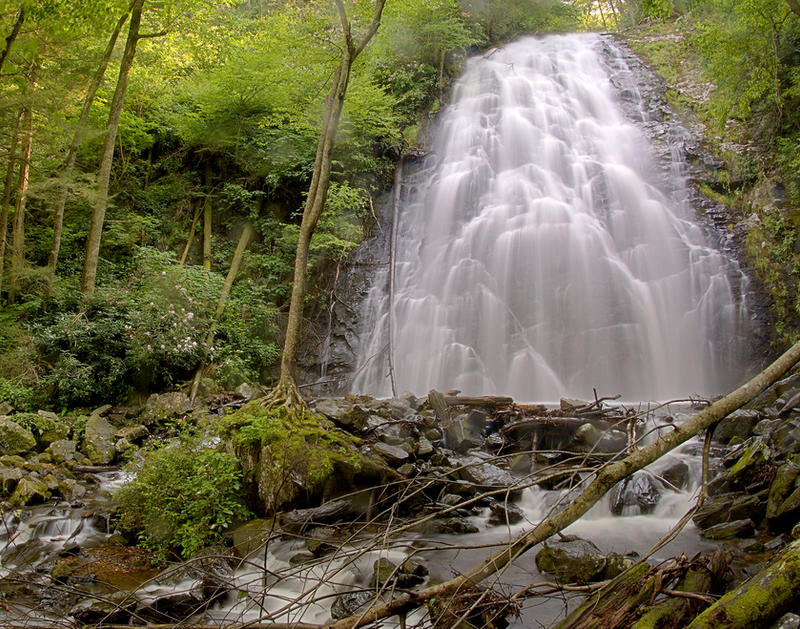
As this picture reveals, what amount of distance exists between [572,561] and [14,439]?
7.45 metres

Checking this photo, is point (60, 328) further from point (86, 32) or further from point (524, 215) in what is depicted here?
point (524, 215)

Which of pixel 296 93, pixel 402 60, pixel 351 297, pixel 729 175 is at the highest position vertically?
pixel 402 60

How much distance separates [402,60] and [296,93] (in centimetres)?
642

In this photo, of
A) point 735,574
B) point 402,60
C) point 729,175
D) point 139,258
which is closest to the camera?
point 735,574

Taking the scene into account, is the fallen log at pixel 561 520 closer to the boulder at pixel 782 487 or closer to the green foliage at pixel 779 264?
the boulder at pixel 782 487

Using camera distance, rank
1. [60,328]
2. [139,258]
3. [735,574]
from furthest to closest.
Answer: [139,258] → [60,328] → [735,574]

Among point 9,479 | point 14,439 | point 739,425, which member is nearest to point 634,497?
point 739,425

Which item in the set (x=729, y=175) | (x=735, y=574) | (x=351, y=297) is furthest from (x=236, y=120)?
(x=735, y=574)

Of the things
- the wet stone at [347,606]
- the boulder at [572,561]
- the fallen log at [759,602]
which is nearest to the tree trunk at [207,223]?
→ the wet stone at [347,606]

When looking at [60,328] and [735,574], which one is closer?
[735,574]

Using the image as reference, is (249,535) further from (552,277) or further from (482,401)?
(552,277)

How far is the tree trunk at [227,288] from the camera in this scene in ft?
35.6

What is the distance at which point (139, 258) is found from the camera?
495 inches

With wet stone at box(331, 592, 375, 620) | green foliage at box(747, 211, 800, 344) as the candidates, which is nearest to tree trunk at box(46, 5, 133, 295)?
wet stone at box(331, 592, 375, 620)
